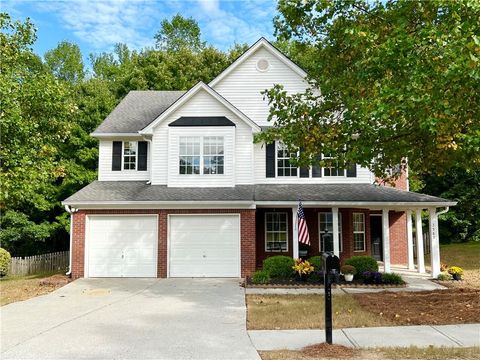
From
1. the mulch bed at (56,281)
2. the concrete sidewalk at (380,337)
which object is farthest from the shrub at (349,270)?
the mulch bed at (56,281)

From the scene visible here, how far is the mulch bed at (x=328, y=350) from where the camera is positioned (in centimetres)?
729

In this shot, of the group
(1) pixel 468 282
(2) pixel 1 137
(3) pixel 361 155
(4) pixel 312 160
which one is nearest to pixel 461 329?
(3) pixel 361 155

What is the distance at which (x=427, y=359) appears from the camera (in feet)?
22.9

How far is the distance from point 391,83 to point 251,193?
8.30 meters

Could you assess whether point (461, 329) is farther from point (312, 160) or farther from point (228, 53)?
point (228, 53)

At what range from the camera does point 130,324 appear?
9.82 meters

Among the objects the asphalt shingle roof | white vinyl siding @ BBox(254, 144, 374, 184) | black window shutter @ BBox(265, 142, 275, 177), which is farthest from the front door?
black window shutter @ BBox(265, 142, 275, 177)

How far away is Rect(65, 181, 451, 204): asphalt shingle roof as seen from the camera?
17219 millimetres

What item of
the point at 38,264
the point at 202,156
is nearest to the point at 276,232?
the point at 202,156

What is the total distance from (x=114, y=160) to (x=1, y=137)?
5.99m

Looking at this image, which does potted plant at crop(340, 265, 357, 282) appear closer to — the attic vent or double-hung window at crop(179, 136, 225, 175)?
double-hung window at crop(179, 136, 225, 175)

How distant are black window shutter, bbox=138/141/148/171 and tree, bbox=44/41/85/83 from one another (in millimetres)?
29449

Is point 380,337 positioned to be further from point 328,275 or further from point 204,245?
point 204,245

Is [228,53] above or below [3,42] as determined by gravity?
above
